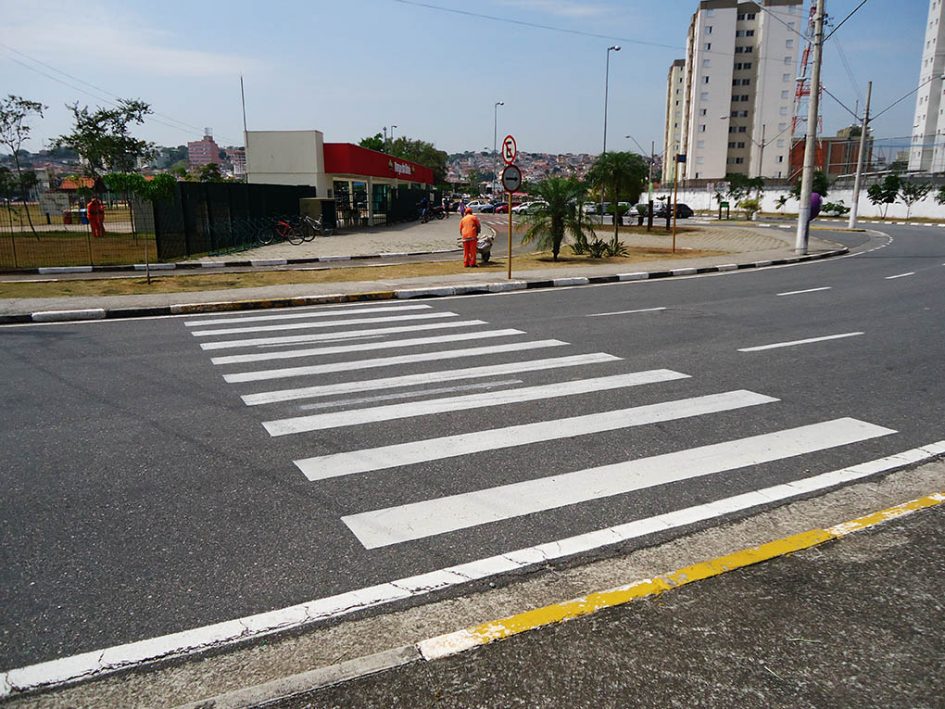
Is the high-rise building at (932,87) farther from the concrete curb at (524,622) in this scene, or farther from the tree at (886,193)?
the concrete curb at (524,622)

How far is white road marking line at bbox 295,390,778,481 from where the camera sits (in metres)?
5.23

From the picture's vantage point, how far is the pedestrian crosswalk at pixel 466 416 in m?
4.65

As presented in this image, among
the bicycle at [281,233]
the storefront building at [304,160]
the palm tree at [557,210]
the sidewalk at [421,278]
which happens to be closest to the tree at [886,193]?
the sidewalk at [421,278]

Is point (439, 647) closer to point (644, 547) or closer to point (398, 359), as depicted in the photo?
point (644, 547)

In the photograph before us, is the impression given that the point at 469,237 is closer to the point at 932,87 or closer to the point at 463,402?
the point at 463,402

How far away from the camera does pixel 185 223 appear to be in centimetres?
2248

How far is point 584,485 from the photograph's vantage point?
15.9ft

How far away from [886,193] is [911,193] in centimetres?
206

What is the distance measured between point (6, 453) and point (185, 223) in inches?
731

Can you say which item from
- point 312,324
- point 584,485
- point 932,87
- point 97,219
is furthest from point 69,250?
point 932,87

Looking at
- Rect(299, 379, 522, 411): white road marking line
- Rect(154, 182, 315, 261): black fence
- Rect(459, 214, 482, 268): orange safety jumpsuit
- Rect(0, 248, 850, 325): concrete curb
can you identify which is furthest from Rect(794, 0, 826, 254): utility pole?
Rect(154, 182, 315, 261): black fence

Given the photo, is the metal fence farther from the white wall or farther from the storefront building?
the white wall

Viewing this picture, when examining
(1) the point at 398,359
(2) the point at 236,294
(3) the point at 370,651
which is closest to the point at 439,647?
(3) the point at 370,651

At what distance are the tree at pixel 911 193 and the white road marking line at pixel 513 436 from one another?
2285 inches
